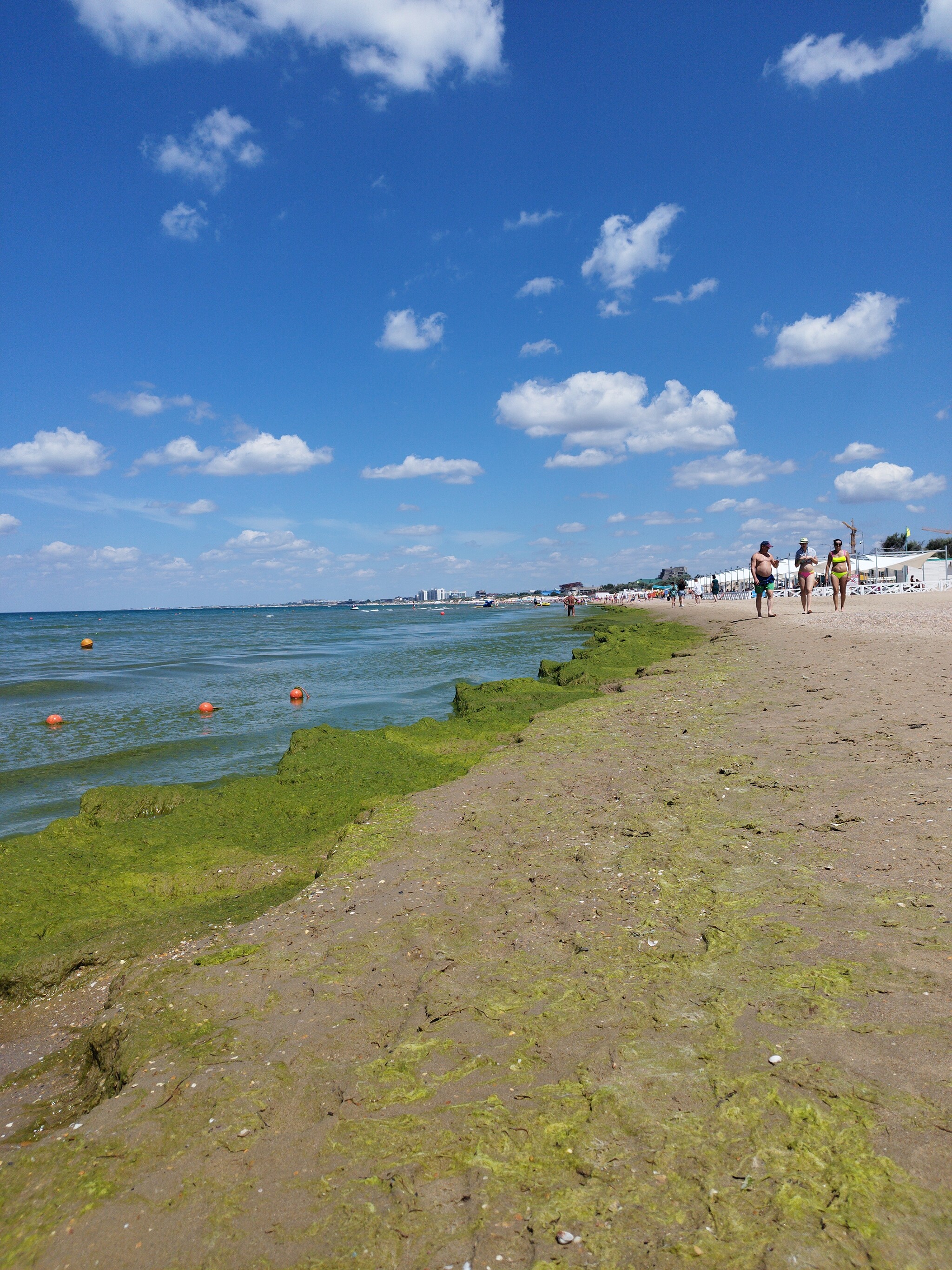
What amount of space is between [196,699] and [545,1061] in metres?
18.2

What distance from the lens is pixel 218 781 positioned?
9.60 metres

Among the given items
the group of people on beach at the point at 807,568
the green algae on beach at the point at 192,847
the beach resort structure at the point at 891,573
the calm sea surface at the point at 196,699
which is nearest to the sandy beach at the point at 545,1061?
the green algae on beach at the point at 192,847

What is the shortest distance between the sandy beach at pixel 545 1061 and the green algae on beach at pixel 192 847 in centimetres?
54

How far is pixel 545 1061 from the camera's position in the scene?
110 inches

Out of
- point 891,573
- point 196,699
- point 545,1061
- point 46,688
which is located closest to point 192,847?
point 545,1061

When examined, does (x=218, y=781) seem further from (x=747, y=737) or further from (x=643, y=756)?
(x=747, y=737)

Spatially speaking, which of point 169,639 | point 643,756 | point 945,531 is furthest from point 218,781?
point 945,531

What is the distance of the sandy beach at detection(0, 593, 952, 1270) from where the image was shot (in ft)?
6.82

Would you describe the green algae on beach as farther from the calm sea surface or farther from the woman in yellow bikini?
the woman in yellow bikini

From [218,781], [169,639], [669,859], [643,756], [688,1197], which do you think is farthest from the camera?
[169,639]

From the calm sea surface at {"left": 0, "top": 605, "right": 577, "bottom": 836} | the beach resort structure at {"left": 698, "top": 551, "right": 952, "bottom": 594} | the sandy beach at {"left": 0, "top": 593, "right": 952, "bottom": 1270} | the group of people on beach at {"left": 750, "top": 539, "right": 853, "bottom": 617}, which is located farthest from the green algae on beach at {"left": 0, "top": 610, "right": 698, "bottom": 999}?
the beach resort structure at {"left": 698, "top": 551, "right": 952, "bottom": 594}

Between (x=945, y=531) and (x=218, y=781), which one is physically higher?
(x=945, y=531)

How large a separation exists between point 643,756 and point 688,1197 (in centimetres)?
531

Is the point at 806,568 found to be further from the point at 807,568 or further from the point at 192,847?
the point at 192,847
